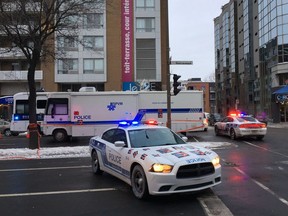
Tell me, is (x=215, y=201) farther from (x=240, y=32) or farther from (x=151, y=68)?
(x=240, y=32)

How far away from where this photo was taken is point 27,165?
13477mm

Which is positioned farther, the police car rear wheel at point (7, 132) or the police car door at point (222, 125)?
the police car rear wheel at point (7, 132)

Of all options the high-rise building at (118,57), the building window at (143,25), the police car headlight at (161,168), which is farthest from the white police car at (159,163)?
the building window at (143,25)

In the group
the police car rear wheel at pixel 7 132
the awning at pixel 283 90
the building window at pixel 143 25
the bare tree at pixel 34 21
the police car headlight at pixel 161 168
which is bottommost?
the police car rear wheel at pixel 7 132

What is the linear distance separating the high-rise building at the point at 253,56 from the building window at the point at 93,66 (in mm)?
19766

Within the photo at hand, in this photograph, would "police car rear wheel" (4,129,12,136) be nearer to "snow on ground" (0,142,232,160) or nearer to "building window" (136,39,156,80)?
"snow on ground" (0,142,232,160)

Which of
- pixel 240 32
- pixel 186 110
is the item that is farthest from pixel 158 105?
pixel 240 32

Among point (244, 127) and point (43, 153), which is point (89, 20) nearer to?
point (43, 153)

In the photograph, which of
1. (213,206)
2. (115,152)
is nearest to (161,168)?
(213,206)

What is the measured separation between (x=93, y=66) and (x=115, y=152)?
134 feet

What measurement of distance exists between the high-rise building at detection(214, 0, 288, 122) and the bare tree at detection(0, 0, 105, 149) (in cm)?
3781

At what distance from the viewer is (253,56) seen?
68.1m

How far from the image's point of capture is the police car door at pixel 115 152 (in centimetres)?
899

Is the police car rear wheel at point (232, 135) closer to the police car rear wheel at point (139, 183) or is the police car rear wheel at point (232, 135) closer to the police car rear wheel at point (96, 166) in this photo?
the police car rear wheel at point (96, 166)
